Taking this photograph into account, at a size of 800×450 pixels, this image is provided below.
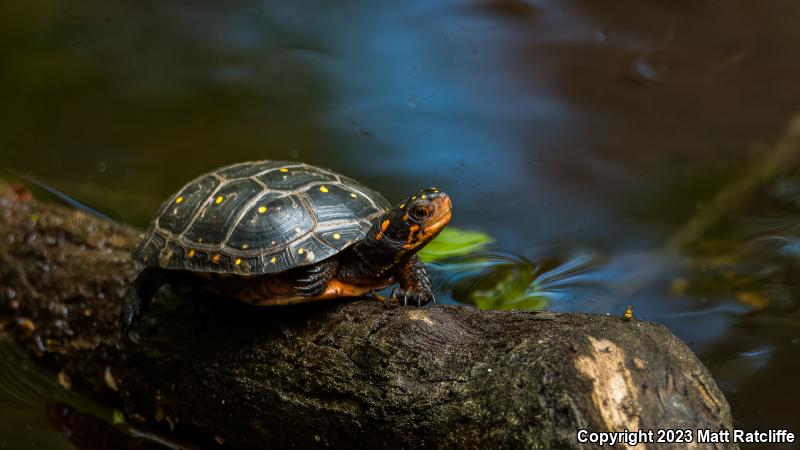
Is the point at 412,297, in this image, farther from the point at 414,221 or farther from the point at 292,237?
the point at 292,237

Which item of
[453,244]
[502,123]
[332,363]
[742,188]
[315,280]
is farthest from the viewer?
[502,123]

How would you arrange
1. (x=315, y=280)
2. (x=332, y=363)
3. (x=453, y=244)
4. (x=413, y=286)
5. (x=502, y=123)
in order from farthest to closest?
(x=502, y=123), (x=453, y=244), (x=413, y=286), (x=315, y=280), (x=332, y=363)

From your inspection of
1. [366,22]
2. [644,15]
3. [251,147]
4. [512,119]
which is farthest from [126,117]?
[644,15]

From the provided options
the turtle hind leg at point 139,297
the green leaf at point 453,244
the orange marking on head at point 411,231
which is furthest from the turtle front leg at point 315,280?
the green leaf at point 453,244

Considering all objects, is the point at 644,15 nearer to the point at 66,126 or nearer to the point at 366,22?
the point at 366,22

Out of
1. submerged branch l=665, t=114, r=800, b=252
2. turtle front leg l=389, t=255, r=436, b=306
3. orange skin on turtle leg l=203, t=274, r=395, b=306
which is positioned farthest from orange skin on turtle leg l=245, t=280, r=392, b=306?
submerged branch l=665, t=114, r=800, b=252

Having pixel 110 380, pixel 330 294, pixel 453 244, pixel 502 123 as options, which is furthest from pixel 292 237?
pixel 502 123
